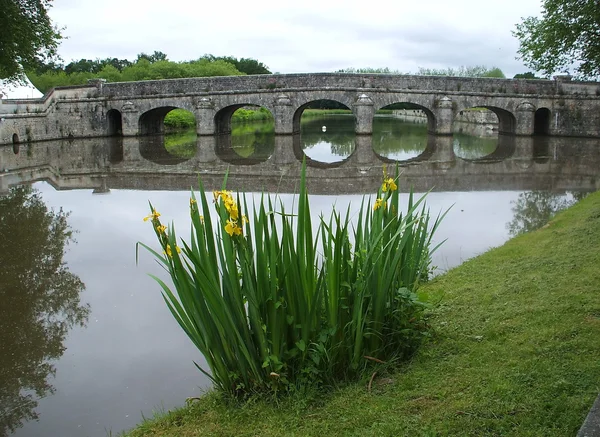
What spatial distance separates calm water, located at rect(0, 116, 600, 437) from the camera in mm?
3889

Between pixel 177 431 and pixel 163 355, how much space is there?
1422 millimetres

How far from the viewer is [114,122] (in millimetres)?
29688

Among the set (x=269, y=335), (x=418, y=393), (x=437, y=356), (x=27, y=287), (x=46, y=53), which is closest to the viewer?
(x=418, y=393)

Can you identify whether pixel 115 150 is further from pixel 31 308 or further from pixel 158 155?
pixel 31 308

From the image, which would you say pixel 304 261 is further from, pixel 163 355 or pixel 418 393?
pixel 163 355

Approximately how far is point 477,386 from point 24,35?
635 inches

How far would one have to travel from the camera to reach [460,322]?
3855mm

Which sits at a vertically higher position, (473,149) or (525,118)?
(525,118)

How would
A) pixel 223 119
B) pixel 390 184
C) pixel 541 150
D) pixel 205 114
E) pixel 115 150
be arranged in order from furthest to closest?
1. pixel 223 119
2. pixel 205 114
3. pixel 115 150
4. pixel 541 150
5. pixel 390 184

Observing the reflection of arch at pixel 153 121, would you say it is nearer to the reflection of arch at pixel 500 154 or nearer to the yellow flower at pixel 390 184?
the reflection of arch at pixel 500 154

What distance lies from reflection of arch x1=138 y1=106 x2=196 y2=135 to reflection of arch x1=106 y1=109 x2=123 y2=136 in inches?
46.8

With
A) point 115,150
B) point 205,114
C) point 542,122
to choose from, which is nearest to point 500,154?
point 542,122

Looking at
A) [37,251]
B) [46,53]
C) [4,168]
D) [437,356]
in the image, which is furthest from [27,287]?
[46,53]

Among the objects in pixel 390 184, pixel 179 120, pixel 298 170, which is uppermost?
pixel 179 120
